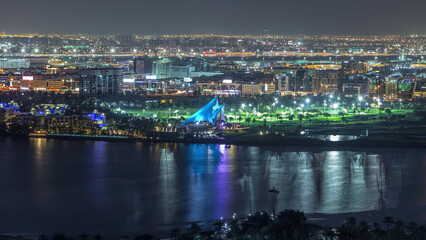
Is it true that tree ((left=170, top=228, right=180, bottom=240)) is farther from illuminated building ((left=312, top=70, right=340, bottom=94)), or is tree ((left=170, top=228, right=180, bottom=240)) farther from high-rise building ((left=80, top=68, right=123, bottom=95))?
illuminated building ((left=312, top=70, right=340, bottom=94))

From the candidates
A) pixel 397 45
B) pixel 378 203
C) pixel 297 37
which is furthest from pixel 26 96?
pixel 297 37

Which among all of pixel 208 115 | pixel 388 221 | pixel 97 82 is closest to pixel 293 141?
pixel 208 115

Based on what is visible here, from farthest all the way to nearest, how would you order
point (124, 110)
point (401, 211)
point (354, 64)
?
point (354, 64)
point (124, 110)
point (401, 211)

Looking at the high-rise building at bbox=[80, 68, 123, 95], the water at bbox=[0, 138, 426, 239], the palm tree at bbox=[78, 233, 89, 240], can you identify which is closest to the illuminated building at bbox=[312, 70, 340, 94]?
the high-rise building at bbox=[80, 68, 123, 95]

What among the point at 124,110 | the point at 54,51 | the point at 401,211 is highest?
the point at 54,51

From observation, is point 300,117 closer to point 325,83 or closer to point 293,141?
point 293,141

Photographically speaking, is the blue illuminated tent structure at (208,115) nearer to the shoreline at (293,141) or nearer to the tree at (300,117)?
the shoreline at (293,141)

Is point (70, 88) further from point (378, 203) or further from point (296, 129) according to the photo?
point (378, 203)

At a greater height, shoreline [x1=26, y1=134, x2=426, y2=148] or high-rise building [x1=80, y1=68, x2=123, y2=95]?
high-rise building [x1=80, y1=68, x2=123, y2=95]
